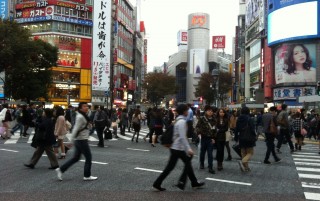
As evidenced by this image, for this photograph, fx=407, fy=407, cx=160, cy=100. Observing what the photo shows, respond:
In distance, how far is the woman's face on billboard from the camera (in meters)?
53.3

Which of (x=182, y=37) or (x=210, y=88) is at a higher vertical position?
(x=182, y=37)

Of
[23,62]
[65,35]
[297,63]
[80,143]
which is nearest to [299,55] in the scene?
[297,63]

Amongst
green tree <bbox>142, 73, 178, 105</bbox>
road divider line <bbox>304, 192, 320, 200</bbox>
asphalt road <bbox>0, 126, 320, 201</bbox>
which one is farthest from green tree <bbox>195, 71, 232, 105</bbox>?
road divider line <bbox>304, 192, 320, 200</bbox>

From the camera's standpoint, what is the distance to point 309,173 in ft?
32.8

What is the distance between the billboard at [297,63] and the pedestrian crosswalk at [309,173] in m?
41.3

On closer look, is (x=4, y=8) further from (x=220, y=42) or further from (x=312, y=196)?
(x=220, y=42)

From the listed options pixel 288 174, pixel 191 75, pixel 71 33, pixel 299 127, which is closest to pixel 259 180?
pixel 288 174

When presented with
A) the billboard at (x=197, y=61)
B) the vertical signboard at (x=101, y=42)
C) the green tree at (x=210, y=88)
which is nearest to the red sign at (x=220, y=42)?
the billboard at (x=197, y=61)

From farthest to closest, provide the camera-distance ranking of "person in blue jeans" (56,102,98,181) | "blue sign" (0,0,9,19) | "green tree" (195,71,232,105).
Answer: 1. "green tree" (195,71,232,105)
2. "blue sign" (0,0,9,19)
3. "person in blue jeans" (56,102,98,181)

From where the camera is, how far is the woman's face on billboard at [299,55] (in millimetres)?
53312

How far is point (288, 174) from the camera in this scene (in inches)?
383

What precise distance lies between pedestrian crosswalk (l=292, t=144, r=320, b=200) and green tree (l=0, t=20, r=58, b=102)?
26121mm

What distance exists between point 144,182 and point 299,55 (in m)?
49.6

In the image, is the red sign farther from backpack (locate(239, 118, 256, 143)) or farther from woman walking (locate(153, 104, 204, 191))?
woman walking (locate(153, 104, 204, 191))
